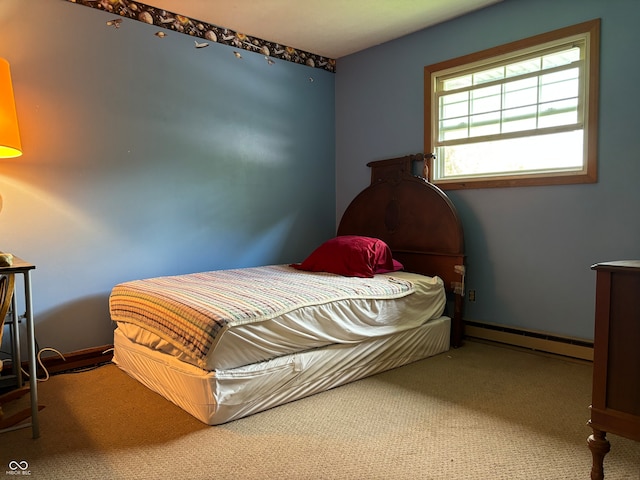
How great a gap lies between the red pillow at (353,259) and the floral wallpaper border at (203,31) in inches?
70.9

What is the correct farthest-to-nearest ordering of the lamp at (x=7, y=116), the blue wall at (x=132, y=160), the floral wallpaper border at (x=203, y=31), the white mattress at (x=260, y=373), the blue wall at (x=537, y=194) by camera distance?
the floral wallpaper border at (x=203, y=31) → the blue wall at (x=132, y=160) → the blue wall at (x=537, y=194) → the lamp at (x=7, y=116) → the white mattress at (x=260, y=373)

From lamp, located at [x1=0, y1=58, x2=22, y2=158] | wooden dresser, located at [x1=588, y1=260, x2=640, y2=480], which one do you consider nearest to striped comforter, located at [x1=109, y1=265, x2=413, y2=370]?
lamp, located at [x1=0, y1=58, x2=22, y2=158]

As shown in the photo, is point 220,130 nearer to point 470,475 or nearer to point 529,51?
point 529,51

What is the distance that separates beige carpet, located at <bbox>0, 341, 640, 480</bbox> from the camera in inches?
65.7

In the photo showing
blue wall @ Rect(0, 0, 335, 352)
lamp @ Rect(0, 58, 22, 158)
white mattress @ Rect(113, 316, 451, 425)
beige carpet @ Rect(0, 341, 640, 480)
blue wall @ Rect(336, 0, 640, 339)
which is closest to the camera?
beige carpet @ Rect(0, 341, 640, 480)

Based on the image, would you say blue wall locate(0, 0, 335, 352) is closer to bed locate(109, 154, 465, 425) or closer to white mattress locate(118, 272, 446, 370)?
bed locate(109, 154, 465, 425)

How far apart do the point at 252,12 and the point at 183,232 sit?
1703mm

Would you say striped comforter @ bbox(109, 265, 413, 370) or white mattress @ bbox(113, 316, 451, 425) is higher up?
striped comforter @ bbox(109, 265, 413, 370)

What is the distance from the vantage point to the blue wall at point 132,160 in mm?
2775

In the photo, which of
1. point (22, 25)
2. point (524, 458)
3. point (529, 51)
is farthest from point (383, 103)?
point (524, 458)

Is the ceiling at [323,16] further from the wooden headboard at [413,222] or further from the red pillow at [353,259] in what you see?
the red pillow at [353,259]

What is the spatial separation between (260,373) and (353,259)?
1253 mm

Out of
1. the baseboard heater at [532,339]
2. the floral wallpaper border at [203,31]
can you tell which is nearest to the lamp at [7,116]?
the floral wallpaper border at [203,31]

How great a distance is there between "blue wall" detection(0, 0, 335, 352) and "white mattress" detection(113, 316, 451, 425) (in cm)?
62
